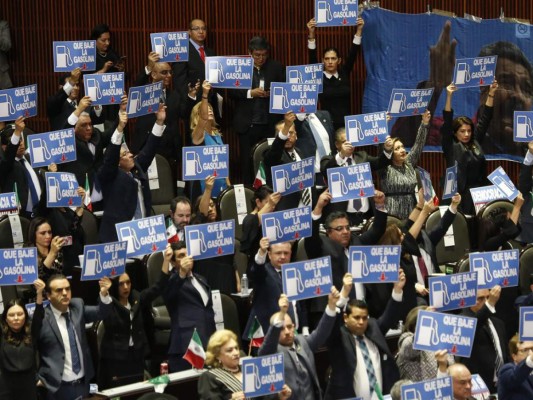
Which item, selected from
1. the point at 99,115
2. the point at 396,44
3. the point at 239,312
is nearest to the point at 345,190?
the point at 239,312

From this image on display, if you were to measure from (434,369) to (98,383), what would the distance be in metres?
2.32

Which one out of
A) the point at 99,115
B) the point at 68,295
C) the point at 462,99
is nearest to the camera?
the point at 68,295

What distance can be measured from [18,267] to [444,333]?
2861 millimetres

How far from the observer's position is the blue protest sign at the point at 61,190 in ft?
35.0

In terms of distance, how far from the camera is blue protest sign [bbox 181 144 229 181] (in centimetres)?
1140

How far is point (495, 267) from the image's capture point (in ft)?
34.4

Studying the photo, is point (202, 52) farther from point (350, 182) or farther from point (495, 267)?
point (495, 267)

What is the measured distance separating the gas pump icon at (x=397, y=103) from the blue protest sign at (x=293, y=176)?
63.0 inches

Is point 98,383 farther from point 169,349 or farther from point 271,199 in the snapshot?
point 271,199

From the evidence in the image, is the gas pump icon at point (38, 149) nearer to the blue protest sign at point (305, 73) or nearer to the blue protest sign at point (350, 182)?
the blue protest sign at point (350, 182)

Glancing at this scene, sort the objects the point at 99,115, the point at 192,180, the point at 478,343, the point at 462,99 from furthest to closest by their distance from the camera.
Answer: the point at 462,99
the point at 99,115
the point at 192,180
the point at 478,343

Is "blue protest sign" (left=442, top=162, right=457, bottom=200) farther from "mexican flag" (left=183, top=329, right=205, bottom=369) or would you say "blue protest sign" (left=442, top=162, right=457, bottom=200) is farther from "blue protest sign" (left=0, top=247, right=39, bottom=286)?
"blue protest sign" (left=0, top=247, right=39, bottom=286)

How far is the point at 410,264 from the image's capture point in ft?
35.7

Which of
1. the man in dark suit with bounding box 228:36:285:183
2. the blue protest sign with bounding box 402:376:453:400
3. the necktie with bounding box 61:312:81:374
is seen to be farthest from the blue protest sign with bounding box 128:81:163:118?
the blue protest sign with bounding box 402:376:453:400
